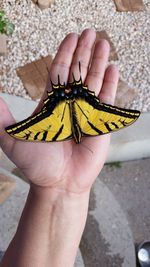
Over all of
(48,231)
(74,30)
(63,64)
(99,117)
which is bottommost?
(48,231)

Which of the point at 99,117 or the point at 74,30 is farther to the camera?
the point at 74,30

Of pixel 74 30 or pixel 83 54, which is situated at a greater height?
pixel 83 54

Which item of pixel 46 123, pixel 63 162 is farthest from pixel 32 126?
pixel 63 162

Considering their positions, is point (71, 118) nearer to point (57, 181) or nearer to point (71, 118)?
point (71, 118)

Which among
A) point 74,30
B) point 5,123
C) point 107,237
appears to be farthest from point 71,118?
point 74,30

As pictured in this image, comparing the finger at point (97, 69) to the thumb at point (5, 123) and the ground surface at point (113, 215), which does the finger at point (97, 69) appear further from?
the ground surface at point (113, 215)

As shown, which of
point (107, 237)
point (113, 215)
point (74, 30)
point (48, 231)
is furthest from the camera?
point (74, 30)

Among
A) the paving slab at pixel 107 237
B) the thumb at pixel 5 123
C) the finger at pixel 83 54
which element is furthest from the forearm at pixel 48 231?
the paving slab at pixel 107 237

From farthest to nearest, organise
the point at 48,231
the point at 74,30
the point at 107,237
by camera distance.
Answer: the point at 74,30 → the point at 107,237 → the point at 48,231
